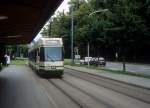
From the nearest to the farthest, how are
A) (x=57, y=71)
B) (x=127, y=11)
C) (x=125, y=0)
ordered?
(x=57, y=71)
(x=127, y=11)
(x=125, y=0)

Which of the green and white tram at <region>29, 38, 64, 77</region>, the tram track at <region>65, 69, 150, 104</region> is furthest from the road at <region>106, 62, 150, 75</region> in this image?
the tram track at <region>65, 69, 150, 104</region>

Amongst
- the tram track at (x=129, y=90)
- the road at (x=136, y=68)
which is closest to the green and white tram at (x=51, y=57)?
the tram track at (x=129, y=90)

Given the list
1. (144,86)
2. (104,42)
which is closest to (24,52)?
(104,42)

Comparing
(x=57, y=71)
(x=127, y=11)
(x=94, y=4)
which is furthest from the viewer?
(x=94, y=4)

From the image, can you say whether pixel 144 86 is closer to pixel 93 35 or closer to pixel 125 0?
pixel 125 0

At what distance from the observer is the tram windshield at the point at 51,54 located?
35.8 metres

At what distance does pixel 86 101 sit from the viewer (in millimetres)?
17734

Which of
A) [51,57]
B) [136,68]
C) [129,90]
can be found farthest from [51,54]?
[136,68]

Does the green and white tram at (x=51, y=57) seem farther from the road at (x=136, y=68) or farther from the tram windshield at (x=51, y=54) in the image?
the road at (x=136, y=68)

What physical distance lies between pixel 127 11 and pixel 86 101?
84.5 feet

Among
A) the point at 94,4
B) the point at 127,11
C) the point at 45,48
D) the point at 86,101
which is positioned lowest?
the point at 86,101

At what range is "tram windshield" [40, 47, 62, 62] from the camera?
35812mm

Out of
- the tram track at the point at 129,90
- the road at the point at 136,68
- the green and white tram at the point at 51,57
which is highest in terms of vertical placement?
the green and white tram at the point at 51,57

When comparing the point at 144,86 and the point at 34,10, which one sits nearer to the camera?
the point at 34,10
